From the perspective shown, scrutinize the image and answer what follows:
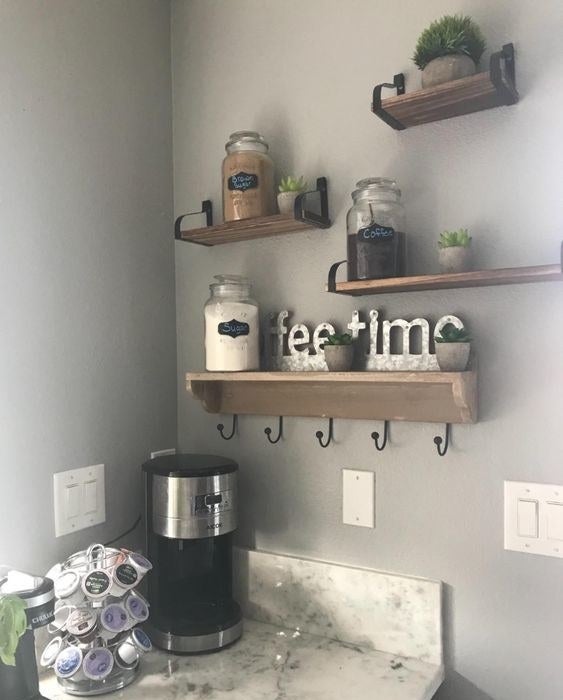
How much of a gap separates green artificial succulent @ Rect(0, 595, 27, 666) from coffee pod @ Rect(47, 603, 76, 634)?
15 centimetres

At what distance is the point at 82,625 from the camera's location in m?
1.16

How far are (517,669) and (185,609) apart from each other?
67 cm

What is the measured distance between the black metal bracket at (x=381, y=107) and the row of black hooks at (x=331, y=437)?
1.96 feet

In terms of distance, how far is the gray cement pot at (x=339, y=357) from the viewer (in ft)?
4.10

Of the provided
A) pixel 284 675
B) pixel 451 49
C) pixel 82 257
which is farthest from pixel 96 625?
pixel 451 49

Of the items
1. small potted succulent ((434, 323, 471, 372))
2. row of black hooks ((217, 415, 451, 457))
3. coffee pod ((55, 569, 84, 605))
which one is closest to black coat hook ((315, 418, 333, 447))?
row of black hooks ((217, 415, 451, 457))

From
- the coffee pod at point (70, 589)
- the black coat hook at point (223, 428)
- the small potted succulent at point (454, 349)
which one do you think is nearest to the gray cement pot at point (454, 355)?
the small potted succulent at point (454, 349)

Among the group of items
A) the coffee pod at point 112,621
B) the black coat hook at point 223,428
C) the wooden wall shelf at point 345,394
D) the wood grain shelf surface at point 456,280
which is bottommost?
the coffee pod at point 112,621

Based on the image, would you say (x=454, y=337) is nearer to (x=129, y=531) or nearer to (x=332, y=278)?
(x=332, y=278)

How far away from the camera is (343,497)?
136 cm

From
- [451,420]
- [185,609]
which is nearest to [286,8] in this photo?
[451,420]

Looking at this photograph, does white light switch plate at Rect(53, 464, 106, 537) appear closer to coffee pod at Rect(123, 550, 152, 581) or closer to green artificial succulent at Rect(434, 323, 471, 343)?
coffee pod at Rect(123, 550, 152, 581)

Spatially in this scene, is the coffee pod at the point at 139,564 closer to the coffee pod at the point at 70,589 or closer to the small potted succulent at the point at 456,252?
the coffee pod at the point at 70,589

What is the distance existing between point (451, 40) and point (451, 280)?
16.7 inches
